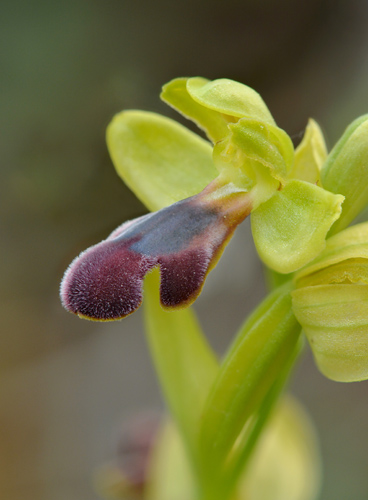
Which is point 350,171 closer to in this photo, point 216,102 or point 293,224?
point 293,224

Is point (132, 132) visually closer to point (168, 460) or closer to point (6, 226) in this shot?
point (168, 460)

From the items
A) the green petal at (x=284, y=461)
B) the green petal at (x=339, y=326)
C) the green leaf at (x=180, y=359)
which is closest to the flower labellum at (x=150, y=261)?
the green petal at (x=339, y=326)

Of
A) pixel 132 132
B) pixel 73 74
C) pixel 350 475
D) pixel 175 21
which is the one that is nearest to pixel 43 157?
pixel 73 74

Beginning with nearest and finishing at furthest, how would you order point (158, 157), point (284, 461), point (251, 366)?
point (251, 366) → point (158, 157) → point (284, 461)

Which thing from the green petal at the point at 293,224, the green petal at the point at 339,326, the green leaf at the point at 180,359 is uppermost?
the green petal at the point at 293,224

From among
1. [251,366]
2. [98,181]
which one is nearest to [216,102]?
[251,366]

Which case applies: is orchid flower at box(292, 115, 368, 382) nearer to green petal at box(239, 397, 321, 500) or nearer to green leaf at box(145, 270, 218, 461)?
green leaf at box(145, 270, 218, 461)

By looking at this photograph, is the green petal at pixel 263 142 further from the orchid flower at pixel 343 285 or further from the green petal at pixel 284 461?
the green petal at pixel 284 461
